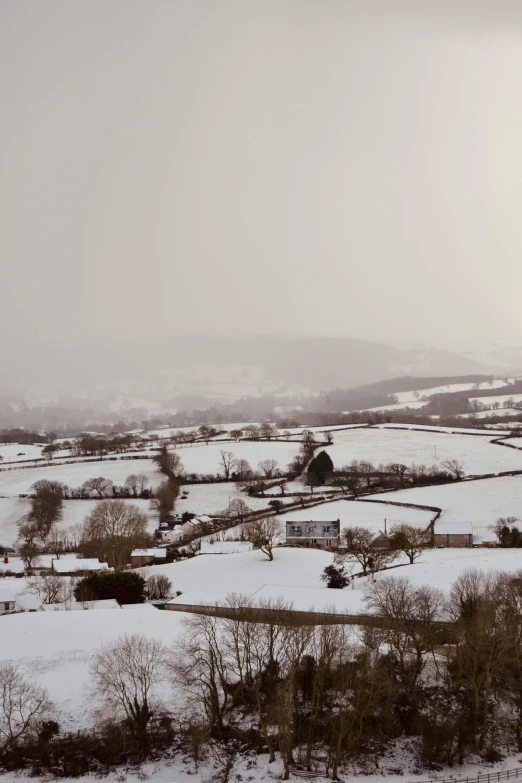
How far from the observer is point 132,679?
70.8ft

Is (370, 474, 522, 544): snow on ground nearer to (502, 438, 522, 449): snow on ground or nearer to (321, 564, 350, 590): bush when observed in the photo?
(321, 564, 350, 590): bush

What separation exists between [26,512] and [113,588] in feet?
101

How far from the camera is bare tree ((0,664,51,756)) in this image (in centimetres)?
1981

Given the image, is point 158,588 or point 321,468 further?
point 321,468

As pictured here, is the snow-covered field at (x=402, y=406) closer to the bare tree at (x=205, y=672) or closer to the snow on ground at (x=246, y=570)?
the snow on ground at (x=246, y=570)

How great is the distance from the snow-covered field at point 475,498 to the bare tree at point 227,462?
64.4 feet

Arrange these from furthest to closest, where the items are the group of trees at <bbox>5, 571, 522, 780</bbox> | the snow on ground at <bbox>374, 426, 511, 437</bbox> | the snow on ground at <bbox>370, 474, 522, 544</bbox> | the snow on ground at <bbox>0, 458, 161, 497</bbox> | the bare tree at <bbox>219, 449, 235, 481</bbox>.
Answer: the snow on ground at <bbox>374, 426, 511, 437</bbox> → the bare tree at <bbox>219, 449, 235, 481</bbox> → the snow on ground at <bbox>0, 458, 161, 497</bbox> → the snow on ground at <bbox>370, 474, 522, 544</bbox> → the group of trees at <bbox>5, 571, 522, 780</bbox>

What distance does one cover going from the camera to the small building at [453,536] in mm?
45125

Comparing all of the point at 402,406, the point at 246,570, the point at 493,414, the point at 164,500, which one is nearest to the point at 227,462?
the point at 164,500

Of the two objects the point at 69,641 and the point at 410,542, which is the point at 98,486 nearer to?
the point at 410,542

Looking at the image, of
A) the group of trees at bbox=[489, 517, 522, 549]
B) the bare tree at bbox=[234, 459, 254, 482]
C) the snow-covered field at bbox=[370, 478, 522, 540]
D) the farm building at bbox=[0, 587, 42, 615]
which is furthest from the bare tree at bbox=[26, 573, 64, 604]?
the bare tree at bbox=[234, 459, 254, 482]

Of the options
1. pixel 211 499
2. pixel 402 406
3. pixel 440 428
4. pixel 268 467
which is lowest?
pixel 211 499

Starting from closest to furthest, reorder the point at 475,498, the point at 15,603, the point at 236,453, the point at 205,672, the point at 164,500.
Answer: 1. the point at 205,672
2. the point at 15,603
3. the point at 475,498
4. the point at 164,500
5. the point at 236,453

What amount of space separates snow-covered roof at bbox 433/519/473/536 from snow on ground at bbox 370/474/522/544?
1.03 m
